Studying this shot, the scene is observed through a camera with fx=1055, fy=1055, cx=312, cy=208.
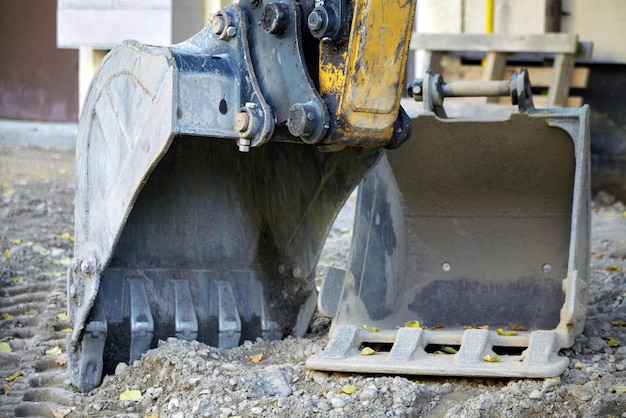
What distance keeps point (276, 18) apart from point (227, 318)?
4.41ft

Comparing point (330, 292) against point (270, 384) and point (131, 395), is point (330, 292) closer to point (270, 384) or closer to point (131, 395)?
point (270, 384)

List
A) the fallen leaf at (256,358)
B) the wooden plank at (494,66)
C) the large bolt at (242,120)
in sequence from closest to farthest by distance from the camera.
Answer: the large bolt at (242,120) < the fallen leaf at (256,358) < the wooden plank at (494,66)

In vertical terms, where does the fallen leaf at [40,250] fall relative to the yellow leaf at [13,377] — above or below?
below

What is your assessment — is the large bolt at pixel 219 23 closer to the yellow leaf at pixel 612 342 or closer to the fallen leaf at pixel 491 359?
the fallen leaf at pixel 491 359

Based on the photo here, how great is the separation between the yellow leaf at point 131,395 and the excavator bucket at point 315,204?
24 cm

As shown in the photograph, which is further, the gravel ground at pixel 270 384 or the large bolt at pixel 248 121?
the gravel ground at pixel 270 384

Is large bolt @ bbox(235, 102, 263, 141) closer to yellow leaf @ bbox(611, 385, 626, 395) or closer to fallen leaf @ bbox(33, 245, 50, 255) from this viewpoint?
yellow leaf @ bbox(611, 385, 626, 395)

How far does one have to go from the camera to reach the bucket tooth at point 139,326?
3.80m

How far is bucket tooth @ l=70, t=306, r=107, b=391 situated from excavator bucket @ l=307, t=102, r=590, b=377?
855 millimetres

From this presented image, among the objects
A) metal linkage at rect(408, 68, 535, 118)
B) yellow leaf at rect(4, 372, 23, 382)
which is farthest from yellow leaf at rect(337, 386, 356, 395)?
metal linkage at rect(408, 68, 535, 118)

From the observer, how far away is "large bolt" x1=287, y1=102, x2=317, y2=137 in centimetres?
300

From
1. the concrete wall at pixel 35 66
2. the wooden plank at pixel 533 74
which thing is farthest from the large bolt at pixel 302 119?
the concrete wall at pixel 35 66

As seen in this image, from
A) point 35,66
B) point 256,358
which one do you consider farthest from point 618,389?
point 35,66

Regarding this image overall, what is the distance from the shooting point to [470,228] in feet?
14.7
